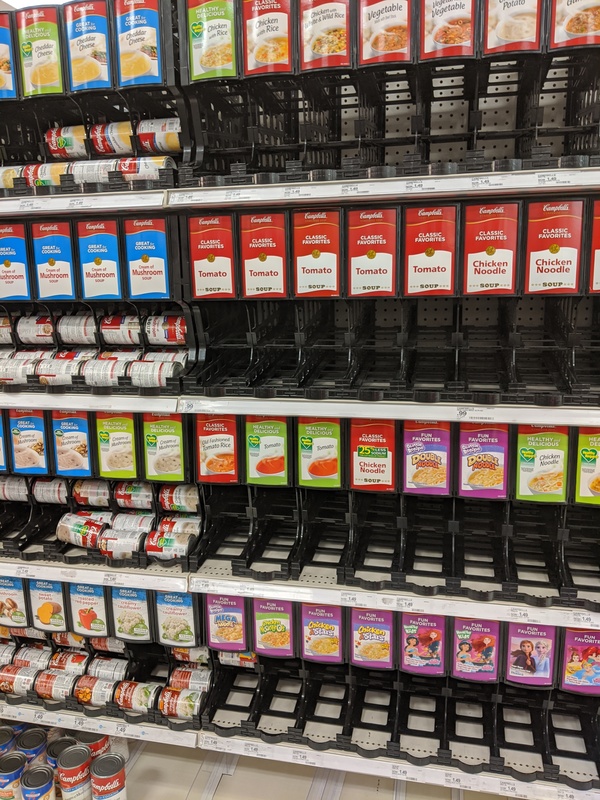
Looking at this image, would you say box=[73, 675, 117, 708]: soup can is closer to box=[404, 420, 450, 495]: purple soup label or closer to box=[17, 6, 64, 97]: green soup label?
box=[404, 420, 450, 495]: purple soup label

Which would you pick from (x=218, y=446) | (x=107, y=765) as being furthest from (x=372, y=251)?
(x=107, y=765)

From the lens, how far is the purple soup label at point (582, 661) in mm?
1955

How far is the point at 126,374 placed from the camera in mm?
2174

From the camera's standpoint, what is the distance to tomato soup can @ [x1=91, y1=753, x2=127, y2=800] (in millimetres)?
2080

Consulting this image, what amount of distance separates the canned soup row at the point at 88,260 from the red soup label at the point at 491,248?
0.94m

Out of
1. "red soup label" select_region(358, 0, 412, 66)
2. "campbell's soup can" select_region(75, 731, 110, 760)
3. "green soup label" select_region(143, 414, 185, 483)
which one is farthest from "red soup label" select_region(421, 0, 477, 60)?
"campbell's soup can" select_region(75, 731, 110, 760)

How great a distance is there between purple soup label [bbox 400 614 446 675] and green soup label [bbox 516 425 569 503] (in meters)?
0.53

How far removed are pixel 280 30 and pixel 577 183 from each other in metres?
0.95

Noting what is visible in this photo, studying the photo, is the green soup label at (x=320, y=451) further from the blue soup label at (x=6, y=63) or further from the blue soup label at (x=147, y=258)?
the blue soup label at (x=6, y=63)

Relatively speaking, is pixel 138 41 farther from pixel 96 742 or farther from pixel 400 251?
pixel 96 742

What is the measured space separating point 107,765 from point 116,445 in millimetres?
1086

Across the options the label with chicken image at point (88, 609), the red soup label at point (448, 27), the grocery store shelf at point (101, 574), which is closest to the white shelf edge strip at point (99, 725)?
the label with chicken image at point (88, 609)

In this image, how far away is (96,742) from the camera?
2375mm

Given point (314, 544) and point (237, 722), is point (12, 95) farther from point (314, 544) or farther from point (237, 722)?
point (237, 722)
